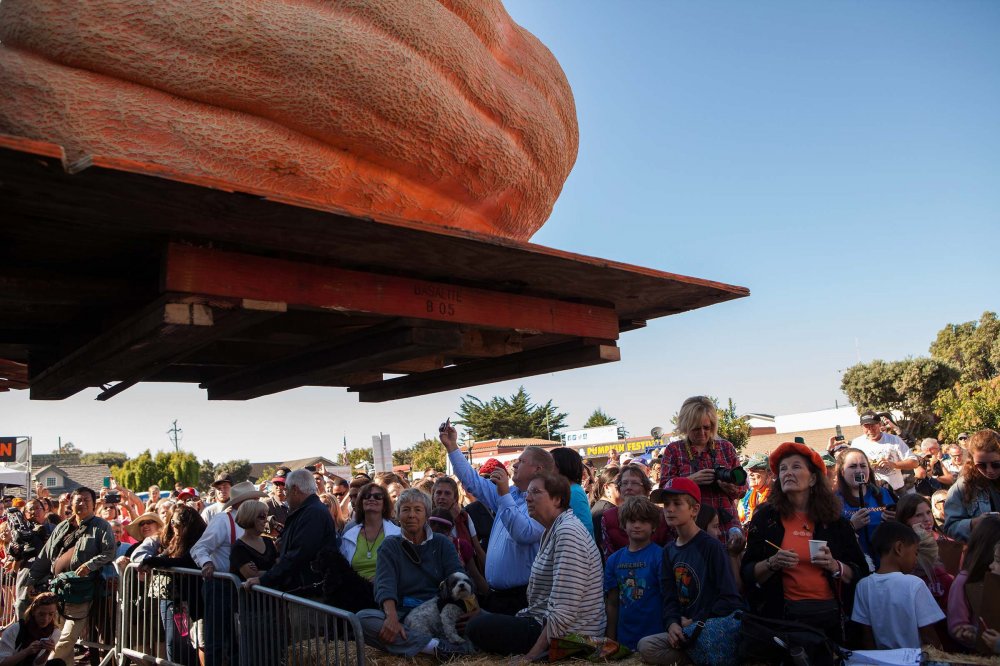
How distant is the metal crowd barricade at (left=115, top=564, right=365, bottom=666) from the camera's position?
5.53 m

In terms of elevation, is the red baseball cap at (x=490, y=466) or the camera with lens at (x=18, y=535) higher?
the red baseball cap at (x=490, y=466)

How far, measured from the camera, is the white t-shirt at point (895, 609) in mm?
4734

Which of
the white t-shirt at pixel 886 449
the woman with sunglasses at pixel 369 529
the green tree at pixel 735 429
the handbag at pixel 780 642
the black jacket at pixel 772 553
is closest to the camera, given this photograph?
the handbag at pixel 780 642

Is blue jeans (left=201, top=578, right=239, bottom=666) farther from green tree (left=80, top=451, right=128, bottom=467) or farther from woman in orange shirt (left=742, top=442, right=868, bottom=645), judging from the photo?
green tree (left=80, top=451, right=128, bottom=467)

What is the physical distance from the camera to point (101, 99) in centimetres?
355

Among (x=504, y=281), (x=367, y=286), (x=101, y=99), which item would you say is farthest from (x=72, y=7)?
(x=504, y=281)

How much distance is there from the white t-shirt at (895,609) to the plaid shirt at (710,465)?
1.00m

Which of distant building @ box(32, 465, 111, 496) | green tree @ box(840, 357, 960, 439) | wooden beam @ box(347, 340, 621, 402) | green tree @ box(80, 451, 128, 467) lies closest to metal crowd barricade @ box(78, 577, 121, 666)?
wooden beam @ box(347, 340, 621, 402)

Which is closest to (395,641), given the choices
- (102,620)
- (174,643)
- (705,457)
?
(705,457)

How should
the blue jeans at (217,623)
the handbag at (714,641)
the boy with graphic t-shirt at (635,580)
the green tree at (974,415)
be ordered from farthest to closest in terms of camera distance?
the green tree at (974,415), the blue jeans at (217,623), the boy with graphic t-shirt at (635,580), the handbag at (714,641)

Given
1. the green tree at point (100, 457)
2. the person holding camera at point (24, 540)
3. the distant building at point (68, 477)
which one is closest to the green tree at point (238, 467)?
the distant building at point (68, 477)

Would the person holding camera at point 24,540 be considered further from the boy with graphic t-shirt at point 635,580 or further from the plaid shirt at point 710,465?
the plaid shirt at point 710,465

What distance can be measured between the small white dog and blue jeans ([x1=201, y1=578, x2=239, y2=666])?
1.99 metres

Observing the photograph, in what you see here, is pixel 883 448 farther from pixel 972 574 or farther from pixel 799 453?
pixel 799 453
